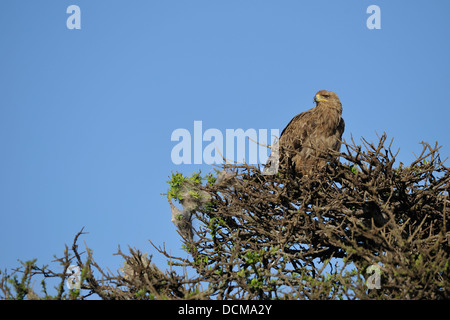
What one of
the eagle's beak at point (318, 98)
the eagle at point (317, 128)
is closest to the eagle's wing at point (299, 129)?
the eagle at point (317, 128)

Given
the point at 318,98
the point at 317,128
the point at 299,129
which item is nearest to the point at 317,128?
the point at 317,128

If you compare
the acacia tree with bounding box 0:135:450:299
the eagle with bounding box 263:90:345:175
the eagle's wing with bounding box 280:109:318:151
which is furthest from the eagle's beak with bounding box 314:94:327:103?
the acacia tree with bounding box 0:135:450:299

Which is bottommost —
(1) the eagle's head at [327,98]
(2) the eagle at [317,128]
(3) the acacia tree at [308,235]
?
(3) the acacia tree at [308,235]

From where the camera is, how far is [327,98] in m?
11.2

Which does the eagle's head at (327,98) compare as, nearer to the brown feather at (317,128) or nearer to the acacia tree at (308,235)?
the brown feather at (317,128)

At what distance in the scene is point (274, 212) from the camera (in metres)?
8.01

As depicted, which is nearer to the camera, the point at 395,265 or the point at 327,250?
the point at 395,265

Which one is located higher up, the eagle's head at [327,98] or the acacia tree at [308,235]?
the eagle's head at [327,98]

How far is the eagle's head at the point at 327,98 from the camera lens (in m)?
11.1

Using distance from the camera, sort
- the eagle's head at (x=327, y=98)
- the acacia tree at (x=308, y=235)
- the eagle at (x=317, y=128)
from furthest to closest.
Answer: the eagle's head at (x=327, y=98), the eagle at (x=317, y=128), the acacia tree at (x=308, y=235)
